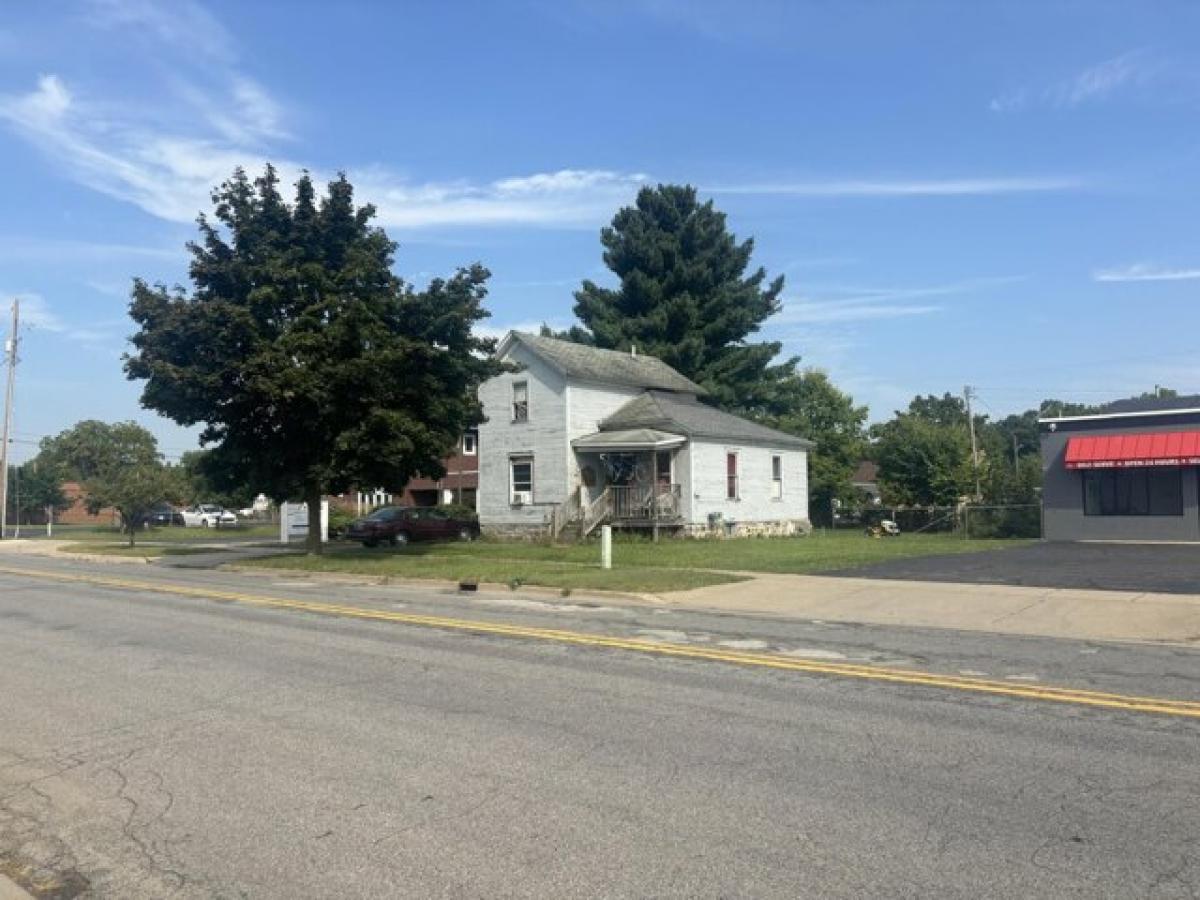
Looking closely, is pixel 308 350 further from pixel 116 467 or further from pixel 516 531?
pixel 116 467

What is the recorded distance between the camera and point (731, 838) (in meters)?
4.82

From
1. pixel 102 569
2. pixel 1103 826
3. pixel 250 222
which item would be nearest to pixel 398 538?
pixel 102 569

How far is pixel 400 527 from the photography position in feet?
118

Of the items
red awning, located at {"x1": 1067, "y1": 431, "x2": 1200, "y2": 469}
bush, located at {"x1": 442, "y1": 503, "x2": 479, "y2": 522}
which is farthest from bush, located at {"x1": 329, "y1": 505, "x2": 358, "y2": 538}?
red awning, located at {"x1": 1067, "y1": 431, "x2": 1200, "y2": 469}

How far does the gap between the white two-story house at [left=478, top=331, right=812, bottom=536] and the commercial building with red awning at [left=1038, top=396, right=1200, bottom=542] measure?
10.6 metres

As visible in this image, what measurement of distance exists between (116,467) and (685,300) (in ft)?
95.6

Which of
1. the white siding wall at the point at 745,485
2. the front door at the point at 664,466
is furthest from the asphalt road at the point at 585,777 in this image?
the front door at the point at 664,466

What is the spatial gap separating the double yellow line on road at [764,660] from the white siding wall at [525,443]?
1892 centimetres

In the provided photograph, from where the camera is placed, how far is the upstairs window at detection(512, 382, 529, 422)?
37.1m

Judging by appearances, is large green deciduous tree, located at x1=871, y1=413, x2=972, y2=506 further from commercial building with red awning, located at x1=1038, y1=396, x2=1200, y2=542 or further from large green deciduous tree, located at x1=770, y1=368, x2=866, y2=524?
commercial building with red awning, located at x1=1038, y1=396, x2=1200, y2=542

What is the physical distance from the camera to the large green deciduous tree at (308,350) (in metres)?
24.2

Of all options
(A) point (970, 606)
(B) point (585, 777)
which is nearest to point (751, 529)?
(A) point (970, 606)

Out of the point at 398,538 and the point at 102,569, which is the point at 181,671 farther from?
the point at 398,538

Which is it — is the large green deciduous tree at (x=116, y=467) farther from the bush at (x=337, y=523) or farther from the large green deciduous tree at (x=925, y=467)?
the large green deciduous tree at (x=925, y=467)
